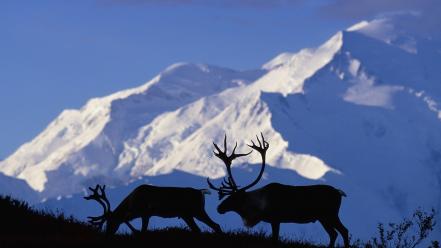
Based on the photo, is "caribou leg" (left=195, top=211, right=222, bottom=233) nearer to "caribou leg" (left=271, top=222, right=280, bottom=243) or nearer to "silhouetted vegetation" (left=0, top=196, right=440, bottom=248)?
"silhouetted vegetation" (left=0, top=196, right=440, bottom=248)

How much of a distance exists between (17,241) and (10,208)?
449 cm

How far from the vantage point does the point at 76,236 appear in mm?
26484

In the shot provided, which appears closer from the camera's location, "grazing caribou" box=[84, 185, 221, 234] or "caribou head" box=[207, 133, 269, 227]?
"grazing caribou" box=[84, 185, 221, 234]

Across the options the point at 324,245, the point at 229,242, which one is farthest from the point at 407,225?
the point at 229,242

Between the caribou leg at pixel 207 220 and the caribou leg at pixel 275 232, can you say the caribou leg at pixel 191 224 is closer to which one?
the caribou leg at pixel 207 220

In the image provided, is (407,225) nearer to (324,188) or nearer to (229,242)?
(324,188)

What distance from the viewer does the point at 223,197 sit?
2825 centimetres

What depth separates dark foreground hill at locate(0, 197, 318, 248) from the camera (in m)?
24.8

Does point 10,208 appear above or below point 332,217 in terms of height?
above

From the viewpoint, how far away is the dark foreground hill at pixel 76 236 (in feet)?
81.4

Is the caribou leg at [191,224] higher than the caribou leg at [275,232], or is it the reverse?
the caribou leg at [191,224]

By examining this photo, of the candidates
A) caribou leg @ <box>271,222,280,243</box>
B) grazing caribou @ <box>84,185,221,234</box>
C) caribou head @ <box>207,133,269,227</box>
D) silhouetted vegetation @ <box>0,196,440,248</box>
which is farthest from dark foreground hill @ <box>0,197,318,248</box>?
caribou head @ <box>207,133,269,227</box>

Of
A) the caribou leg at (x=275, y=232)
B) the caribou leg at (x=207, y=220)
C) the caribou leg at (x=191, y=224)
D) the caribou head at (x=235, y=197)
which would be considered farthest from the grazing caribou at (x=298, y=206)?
the caribou leg at (x=191, y=224)

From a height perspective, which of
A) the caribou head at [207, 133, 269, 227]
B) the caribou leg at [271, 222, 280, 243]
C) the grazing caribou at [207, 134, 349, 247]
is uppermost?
the caribou head at [207, 133, 269, 227]
